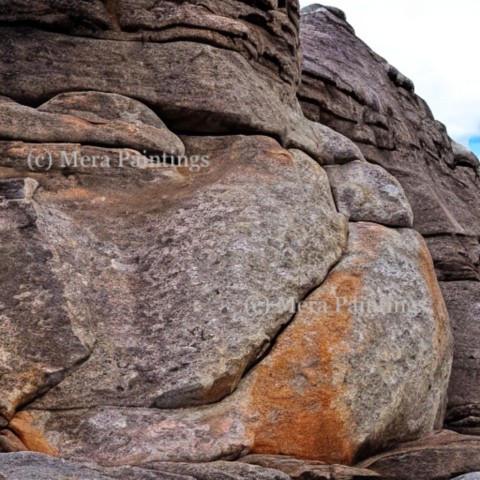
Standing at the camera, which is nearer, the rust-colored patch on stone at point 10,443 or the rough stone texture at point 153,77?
the rust-colored patch on stone at point 10,443

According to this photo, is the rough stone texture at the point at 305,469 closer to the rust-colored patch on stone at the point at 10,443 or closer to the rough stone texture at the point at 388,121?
the rust-colored patch on stone at the point at 10,443

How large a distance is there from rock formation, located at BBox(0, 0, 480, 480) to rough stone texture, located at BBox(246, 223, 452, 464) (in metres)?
0.03

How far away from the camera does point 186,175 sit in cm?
1400

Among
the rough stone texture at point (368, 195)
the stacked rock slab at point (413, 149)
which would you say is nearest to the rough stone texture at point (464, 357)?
the stacked rock slab at point (413, 149)

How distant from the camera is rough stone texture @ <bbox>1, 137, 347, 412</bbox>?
35.8 feet

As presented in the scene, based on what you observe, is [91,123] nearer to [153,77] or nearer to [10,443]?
[153,77]

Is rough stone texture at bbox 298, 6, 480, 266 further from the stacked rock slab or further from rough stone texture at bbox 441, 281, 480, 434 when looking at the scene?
rough stone texture at bbox 441, 281, 480, 434

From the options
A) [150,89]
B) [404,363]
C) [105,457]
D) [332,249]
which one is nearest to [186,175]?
[150,89]

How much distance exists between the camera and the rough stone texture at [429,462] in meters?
11.7

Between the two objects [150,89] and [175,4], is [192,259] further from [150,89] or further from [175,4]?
[175,4]

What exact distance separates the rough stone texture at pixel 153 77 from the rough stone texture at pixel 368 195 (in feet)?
5.65

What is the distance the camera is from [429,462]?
11.9 m

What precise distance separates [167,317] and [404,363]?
13.2ft

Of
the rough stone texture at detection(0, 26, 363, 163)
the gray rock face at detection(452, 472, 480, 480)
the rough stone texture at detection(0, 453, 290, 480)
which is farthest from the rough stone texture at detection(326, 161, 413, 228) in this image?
the rough stone texture at detection(0, 453, 290, 480)
